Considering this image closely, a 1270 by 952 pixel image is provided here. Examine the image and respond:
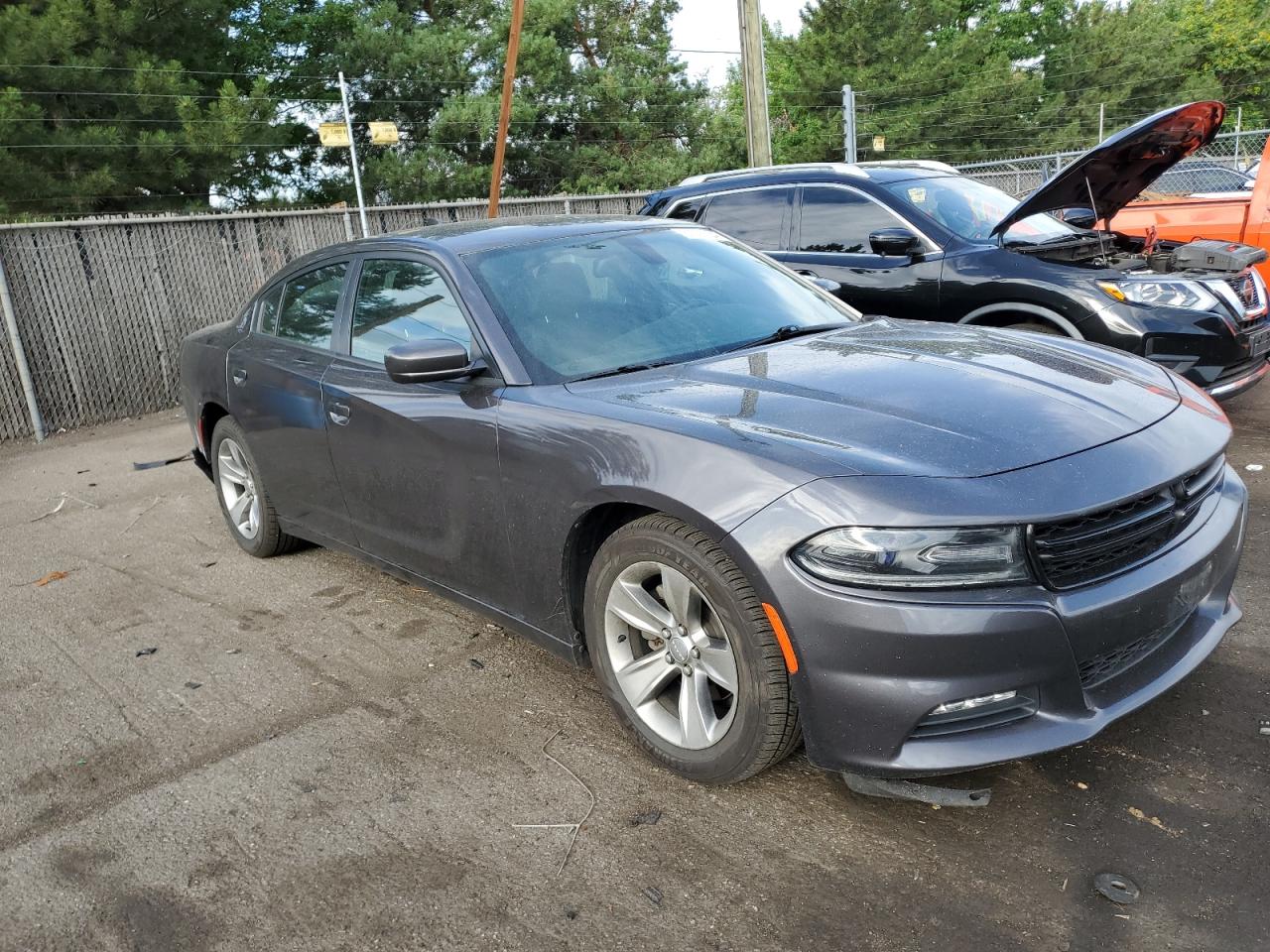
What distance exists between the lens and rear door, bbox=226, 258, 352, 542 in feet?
13.8

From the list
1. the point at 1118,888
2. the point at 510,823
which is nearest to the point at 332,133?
the point at 510,823

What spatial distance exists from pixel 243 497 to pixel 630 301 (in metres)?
2.76

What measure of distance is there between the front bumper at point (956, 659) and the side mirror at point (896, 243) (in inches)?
160

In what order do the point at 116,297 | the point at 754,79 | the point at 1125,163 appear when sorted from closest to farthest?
the point at 1125,163
the point at 116,297
the point at 754,79

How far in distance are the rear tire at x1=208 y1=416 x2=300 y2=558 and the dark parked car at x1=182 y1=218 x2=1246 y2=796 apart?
0.83m

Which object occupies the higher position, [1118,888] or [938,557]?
[938,557]

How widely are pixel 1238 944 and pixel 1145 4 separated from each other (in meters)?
58.3

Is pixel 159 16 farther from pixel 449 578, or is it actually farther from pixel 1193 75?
pixel 1193 75

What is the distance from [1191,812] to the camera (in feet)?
8.36

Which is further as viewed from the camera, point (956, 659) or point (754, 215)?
point (754, 215)

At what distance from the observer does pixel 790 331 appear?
12.0 ft

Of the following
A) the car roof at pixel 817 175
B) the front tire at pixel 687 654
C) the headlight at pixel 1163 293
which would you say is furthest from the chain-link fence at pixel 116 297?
the front tire at pixel 687 654

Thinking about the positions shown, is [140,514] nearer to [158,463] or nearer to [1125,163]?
[158,463]

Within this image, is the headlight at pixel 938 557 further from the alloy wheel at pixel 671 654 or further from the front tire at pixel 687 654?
the alloy wheel at pixel 671 654
